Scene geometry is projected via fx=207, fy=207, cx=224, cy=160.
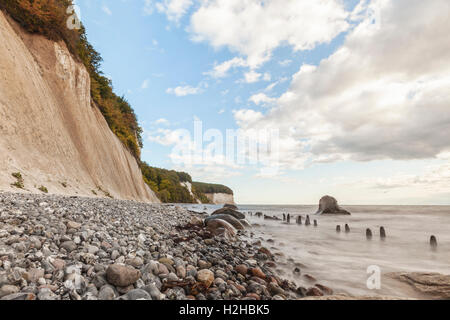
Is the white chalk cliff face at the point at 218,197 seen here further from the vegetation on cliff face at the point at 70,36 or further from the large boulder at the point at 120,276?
the large boulder at the point at 120,276

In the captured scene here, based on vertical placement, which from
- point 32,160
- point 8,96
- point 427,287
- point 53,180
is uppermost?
point 8,96

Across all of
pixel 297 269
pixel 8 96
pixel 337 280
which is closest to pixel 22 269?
pixel 297 269

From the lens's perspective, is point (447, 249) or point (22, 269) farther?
point (447, 249)

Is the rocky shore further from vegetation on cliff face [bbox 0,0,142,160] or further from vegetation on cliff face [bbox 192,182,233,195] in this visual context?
vegetation on cliff face [bbox 192,182,233,195]

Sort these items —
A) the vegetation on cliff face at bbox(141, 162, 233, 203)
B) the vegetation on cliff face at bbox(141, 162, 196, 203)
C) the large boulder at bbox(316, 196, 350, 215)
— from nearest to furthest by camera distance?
1. the large boulder at bbox(316, 196, 350, 215)
2. the vegetation on cliff face at bbox(141, 162, 196, 203)
3. the vegetation on cliff face at bbox(141, 162, 233, 203)

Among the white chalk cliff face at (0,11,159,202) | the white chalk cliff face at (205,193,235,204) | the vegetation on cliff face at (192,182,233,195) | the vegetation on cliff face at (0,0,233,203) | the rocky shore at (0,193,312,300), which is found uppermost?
the vegetation on cliff face at (0,0,233,203)

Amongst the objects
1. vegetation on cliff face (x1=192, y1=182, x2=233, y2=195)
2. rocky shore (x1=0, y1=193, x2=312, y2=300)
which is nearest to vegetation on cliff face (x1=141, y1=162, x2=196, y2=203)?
vegetation on cliff face (x1=192, y1=182, x2=233, y2=195)

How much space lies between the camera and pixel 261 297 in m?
3.18

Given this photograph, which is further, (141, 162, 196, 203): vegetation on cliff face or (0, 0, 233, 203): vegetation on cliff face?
(141, 162, 196, 203): vegetation on cliff face

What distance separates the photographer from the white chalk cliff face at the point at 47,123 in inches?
393

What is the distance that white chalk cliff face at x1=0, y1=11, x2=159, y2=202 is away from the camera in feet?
32.7

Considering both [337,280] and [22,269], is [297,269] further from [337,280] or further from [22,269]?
[22,269]

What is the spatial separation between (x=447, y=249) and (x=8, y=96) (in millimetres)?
21878
